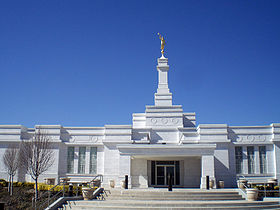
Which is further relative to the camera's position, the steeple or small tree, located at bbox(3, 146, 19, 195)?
the steeple

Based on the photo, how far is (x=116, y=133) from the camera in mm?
29469

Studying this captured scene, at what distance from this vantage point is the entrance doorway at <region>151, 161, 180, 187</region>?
2755 cm

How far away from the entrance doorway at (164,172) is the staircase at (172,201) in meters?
6.28

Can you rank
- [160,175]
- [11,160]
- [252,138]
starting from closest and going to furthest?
[11,160]
[160,175]
[252,138]

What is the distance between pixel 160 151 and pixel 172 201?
659 cm

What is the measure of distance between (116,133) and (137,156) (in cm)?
383

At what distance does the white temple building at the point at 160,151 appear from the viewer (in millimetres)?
26547

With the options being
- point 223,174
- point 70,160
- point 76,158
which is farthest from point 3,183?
point 223,174

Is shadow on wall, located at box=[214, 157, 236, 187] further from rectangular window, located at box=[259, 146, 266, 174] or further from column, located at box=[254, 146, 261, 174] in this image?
rectangular window, located at box=[259, 146, 266, 174]

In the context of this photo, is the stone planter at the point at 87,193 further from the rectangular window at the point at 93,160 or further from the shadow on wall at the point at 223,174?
the shadow on wall at the point at 223,174

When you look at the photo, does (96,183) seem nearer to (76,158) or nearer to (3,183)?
(76,158)

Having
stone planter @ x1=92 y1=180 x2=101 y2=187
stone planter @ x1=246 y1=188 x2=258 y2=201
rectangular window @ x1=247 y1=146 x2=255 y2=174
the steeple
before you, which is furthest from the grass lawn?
rectangular window @ x1=247 y1=146 x2=255 y2=174

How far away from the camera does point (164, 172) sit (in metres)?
27.8

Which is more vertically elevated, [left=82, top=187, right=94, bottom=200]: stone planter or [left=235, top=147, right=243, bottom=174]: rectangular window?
[left=235, top=147, right=243, bottom=174]: rectangular window
